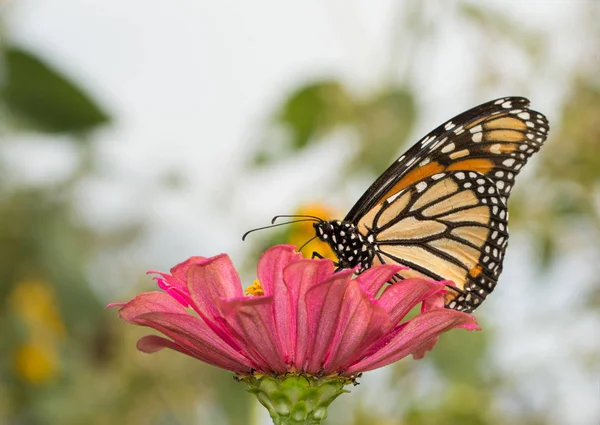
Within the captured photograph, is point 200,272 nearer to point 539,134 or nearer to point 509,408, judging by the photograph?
point 539,134

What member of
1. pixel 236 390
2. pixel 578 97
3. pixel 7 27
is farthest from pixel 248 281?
pixel 578 97

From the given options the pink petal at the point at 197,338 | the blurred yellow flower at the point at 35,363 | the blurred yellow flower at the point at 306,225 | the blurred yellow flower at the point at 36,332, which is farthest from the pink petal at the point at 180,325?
the blurred yellow flower at the point at 35,363

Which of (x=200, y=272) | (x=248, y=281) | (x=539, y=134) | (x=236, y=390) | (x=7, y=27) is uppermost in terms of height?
(x=7, y=27)

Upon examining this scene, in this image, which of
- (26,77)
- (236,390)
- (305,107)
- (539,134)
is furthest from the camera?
(305,107)

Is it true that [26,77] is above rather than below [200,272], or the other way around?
above

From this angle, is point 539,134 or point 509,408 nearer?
point 539,134

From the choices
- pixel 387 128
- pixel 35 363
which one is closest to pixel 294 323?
pixel 387 128

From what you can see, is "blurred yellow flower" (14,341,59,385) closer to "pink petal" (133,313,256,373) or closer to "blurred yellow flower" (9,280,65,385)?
"blurred yellow flower" (9,280,65,385)
